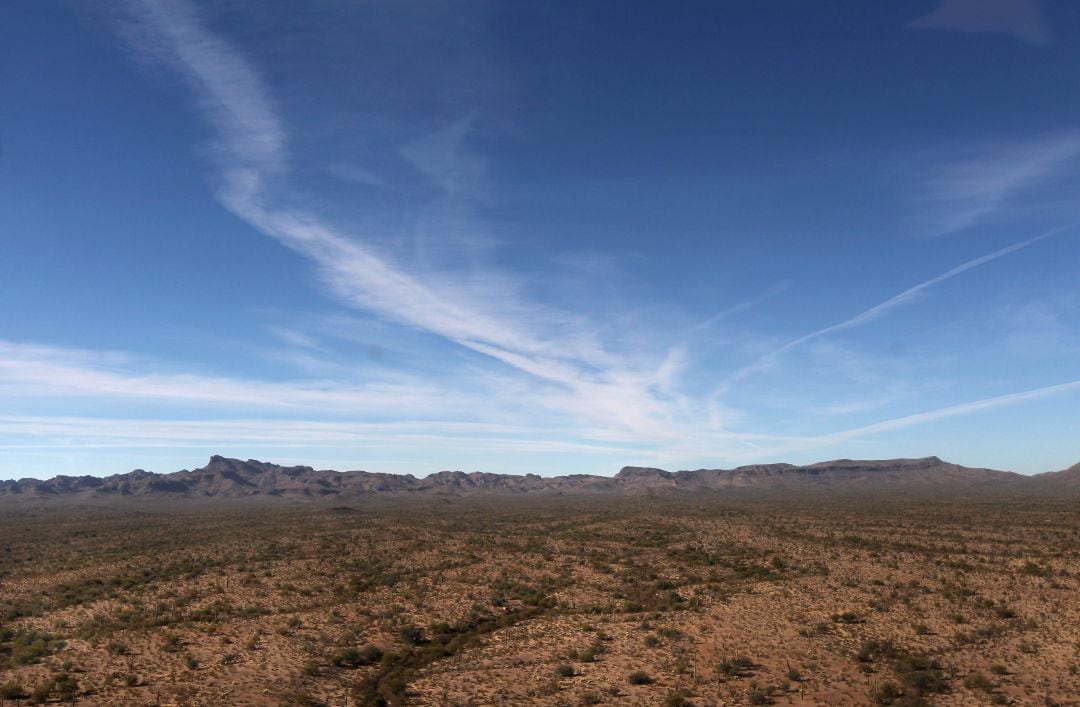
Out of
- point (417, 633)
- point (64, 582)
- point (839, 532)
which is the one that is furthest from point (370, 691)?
point (839, 532)

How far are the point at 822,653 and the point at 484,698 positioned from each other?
11.3 m

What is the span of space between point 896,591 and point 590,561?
1745 cm

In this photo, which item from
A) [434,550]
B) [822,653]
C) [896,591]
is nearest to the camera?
[822,653]

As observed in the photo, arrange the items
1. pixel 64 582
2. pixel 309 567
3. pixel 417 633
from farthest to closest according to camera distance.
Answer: pixel 309 567
pixel 64 582
pixel 417 633

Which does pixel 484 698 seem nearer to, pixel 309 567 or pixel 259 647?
pixel 259 647

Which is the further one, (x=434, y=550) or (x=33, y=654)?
(x=434, y=550)

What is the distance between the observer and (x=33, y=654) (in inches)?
834

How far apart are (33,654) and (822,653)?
1020 inches

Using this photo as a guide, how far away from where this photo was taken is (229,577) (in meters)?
36.5

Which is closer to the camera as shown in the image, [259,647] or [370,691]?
[370,691]

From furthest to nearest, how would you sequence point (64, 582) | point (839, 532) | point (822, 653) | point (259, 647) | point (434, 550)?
point (839, 532)
point (434, 550)
point (64, 582)
point (259, 647)
point (822, 653)

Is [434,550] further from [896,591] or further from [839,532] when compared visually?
[839,532]

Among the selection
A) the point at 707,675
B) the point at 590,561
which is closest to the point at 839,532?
the point at 590,561

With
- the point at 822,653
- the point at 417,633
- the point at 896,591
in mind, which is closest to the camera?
the point at 822,653
